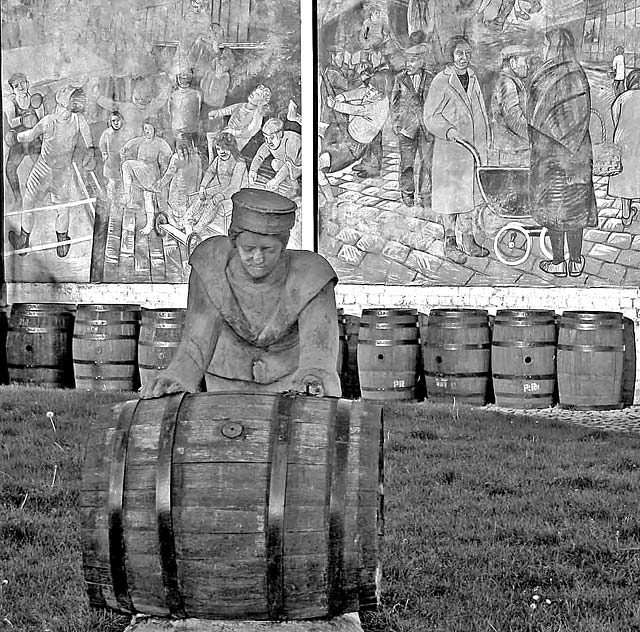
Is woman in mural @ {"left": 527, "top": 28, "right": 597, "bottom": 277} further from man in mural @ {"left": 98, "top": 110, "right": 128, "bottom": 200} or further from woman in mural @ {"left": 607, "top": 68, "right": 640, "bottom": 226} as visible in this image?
man in mural @ {"left": 98, "top": 110, "right": 128, "bottom": 200}

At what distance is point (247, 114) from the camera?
11109mm

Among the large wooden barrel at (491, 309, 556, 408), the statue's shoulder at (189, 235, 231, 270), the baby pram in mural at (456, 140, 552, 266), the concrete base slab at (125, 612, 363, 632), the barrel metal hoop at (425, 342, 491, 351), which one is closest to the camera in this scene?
the concrete base slab at (125, 612, 363, 632)

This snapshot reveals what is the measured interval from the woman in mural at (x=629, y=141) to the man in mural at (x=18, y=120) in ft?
18.7

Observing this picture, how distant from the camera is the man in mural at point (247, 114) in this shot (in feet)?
36.3

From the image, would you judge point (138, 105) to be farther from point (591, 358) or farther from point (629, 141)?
point (591, 358)

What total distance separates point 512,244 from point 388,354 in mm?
1535

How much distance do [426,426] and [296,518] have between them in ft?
16.8

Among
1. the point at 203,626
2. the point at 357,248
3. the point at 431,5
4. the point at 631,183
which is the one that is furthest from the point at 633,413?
the point at 203,626

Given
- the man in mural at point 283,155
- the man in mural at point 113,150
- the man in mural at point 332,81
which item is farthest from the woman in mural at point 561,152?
the man in mural at point 113,150

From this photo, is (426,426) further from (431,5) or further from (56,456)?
(431,5)

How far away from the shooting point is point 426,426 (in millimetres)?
8594

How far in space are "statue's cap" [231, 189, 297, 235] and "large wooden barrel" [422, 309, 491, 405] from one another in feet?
19.2

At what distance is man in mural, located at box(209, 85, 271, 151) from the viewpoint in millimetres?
11070

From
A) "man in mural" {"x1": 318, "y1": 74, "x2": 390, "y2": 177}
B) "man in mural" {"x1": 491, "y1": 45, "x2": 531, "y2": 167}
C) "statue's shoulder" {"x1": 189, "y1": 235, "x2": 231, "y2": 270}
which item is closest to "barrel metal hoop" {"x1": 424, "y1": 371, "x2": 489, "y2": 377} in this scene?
"man in mural" {"x1": 491, "y1": 45, "x2": 531, "y2": 167}
